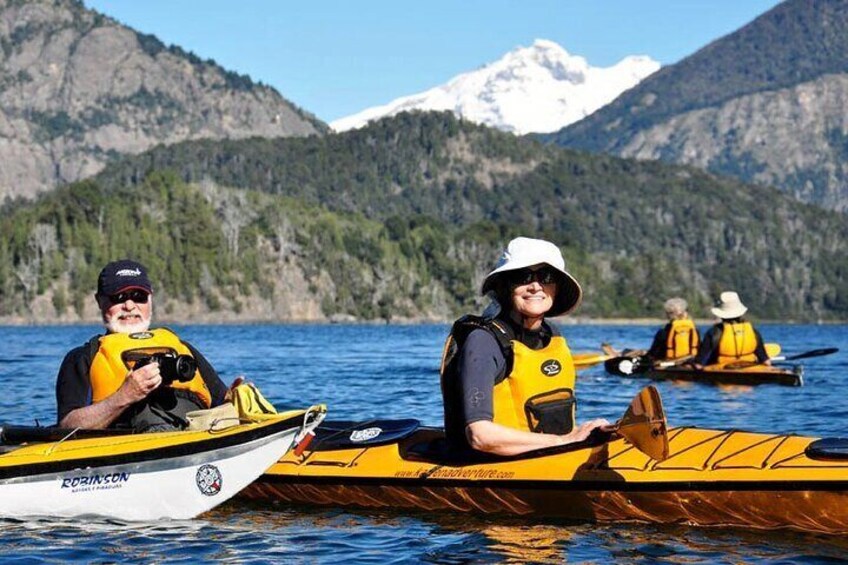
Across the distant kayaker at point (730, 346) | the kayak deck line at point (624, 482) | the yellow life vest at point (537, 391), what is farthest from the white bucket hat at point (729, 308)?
the yellow life vest at point (537, 391)

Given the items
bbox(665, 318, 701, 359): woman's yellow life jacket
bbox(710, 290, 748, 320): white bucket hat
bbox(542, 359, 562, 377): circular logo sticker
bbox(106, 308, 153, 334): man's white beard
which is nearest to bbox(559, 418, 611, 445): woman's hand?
bbox(542, 359, 562, 377): circular logo sticker

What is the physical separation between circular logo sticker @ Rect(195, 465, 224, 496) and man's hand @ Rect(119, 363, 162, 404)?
85 centimetres

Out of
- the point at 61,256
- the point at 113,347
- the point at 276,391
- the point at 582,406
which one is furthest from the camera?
the point at 61,256

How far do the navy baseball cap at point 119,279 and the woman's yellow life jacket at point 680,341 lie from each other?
1952cm

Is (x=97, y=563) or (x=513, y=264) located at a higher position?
(x=513, y=264)

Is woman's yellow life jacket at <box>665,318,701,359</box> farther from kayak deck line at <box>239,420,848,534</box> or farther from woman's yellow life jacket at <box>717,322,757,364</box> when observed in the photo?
kayak deck line at <box>239,420,848,534</box>

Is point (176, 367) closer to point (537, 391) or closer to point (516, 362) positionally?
point (516, 362)

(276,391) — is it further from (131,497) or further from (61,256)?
(61,256)

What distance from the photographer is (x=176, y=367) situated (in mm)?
9789

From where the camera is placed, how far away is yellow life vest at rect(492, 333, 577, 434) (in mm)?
9992

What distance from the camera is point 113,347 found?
406 inches

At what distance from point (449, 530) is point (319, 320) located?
180 meters

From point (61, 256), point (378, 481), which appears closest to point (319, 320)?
point (61, 256)

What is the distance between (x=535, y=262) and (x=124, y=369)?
332 cm
